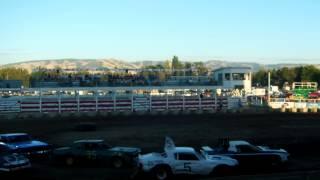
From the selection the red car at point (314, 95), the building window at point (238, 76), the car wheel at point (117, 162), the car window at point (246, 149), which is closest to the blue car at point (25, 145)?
the car wheel at point (117, 162)

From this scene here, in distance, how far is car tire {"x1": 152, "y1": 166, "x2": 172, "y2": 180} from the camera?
2062 centimetres

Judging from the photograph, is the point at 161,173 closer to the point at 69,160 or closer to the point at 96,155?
the point at 96,155

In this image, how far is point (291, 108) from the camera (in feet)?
243

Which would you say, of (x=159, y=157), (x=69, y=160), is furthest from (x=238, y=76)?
(x=159, y=157)

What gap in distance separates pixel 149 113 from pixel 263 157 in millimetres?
42860

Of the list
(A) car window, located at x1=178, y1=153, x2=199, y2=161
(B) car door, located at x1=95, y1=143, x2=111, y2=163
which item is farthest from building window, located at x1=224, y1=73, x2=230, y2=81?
(A) car window, located at x1=178, y1=153, x2=199, y2=161

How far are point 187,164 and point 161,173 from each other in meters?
1.09

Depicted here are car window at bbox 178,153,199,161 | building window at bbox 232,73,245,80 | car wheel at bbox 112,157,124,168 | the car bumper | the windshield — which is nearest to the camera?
car window at bbox 178,153,199,161

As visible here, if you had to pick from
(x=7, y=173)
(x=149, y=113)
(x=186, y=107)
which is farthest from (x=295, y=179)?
(x=186, y=107)

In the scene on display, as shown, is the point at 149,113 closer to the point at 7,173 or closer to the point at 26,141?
the point at 26,141

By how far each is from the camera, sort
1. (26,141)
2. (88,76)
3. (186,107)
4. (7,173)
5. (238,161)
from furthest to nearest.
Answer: (88,76) < (186,107) < (26,141) < (238,161) < (7,173)

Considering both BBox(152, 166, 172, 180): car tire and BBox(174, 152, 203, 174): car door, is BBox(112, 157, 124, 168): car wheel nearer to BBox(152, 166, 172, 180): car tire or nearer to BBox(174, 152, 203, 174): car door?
BBox(152, 166, 172, 180): car tire

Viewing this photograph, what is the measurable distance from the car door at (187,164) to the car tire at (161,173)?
35 cm

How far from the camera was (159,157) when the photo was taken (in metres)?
20.8
